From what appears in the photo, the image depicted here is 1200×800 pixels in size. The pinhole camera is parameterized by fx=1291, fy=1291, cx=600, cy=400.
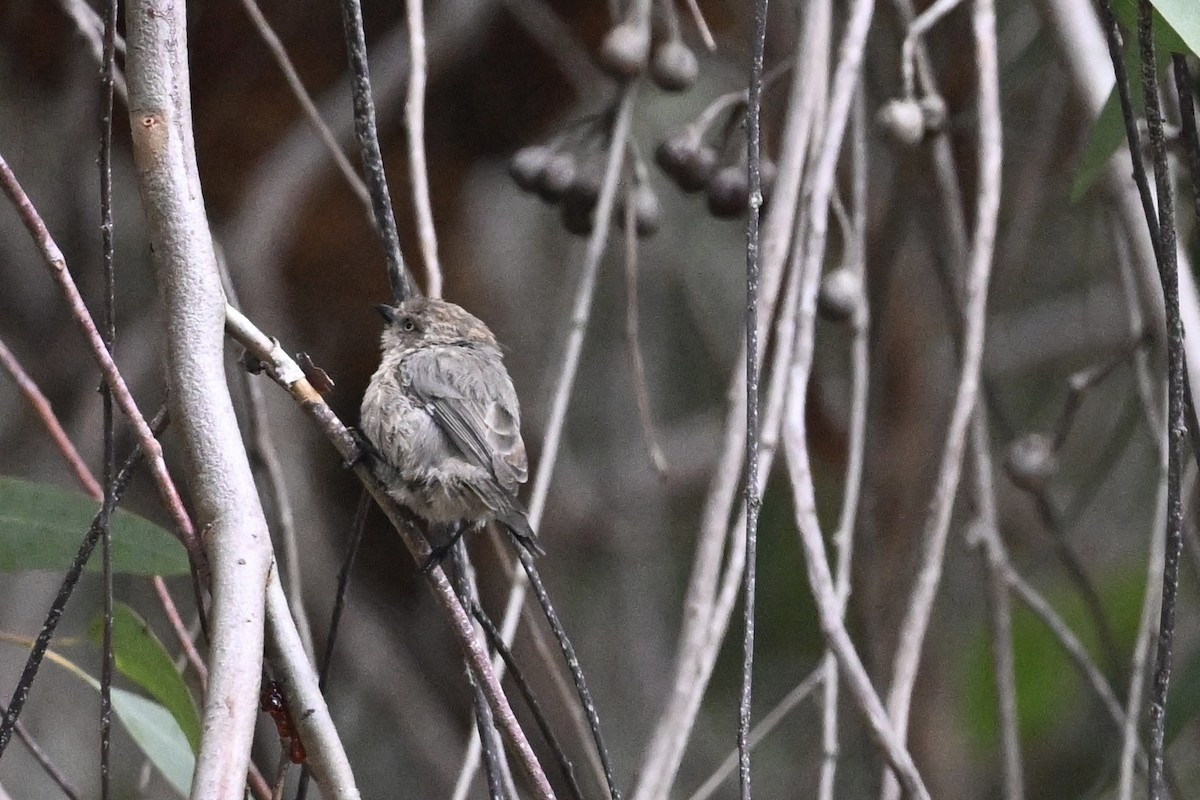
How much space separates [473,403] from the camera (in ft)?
7.41

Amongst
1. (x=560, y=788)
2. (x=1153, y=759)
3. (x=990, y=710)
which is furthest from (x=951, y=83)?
(x=1153, y=759)

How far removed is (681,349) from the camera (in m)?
4.44

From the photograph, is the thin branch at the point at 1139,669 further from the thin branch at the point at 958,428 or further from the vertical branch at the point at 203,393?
the vertical branch at the point at 203,393

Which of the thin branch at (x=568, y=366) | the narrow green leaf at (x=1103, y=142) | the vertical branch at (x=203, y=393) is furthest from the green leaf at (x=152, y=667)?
the narrow green leaf at (x=1103, y=142)

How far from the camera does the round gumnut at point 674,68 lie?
2615 millimetres

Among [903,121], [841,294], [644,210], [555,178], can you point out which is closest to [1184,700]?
[841,294]

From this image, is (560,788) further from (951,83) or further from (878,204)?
(951,83)

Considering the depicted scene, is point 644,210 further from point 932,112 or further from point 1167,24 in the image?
point 1167,24

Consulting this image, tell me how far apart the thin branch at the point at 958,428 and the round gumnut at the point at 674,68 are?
0.58 meters

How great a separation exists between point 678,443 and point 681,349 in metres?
0.47

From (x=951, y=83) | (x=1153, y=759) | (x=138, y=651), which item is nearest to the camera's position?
(x=1153, y=759)

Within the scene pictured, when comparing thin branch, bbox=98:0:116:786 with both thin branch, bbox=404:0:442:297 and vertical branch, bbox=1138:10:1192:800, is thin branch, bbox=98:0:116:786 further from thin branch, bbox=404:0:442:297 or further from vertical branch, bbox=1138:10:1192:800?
vertical branch, bbox=1138:10:1192:800

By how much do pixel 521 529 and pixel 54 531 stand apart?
2.08 ft

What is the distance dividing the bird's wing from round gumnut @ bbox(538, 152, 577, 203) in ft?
1.20
